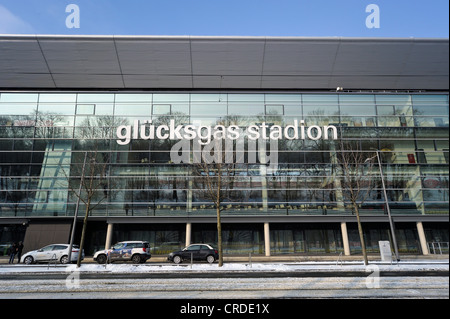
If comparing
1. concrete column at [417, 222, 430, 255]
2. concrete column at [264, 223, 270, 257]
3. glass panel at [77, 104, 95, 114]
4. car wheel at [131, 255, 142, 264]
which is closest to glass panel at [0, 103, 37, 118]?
glass panel at [77, 104, 95, 114]

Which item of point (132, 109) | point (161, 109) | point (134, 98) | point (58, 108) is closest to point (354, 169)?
point (161, 109)

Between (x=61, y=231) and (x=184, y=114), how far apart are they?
15503mm

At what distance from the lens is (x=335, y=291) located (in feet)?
31.5

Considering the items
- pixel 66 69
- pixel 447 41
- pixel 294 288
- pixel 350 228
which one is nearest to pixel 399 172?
pixel 350 228

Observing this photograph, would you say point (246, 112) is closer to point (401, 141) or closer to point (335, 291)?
point (401, 141)

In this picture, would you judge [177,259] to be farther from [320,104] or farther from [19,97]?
[19,97]

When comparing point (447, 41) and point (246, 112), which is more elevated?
point (246, 112)

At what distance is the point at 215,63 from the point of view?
1125 inches

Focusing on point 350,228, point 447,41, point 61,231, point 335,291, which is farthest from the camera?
point 350,228

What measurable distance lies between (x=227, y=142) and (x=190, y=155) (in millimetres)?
3723

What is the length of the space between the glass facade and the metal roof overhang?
1380 mm

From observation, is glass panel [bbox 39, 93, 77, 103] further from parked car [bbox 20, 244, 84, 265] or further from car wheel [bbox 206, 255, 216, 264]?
car wheel [bbox 206, 255, 216, 264]

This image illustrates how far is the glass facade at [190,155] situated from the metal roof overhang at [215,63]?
1380 mm

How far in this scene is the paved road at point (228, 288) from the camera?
9.20 meters
